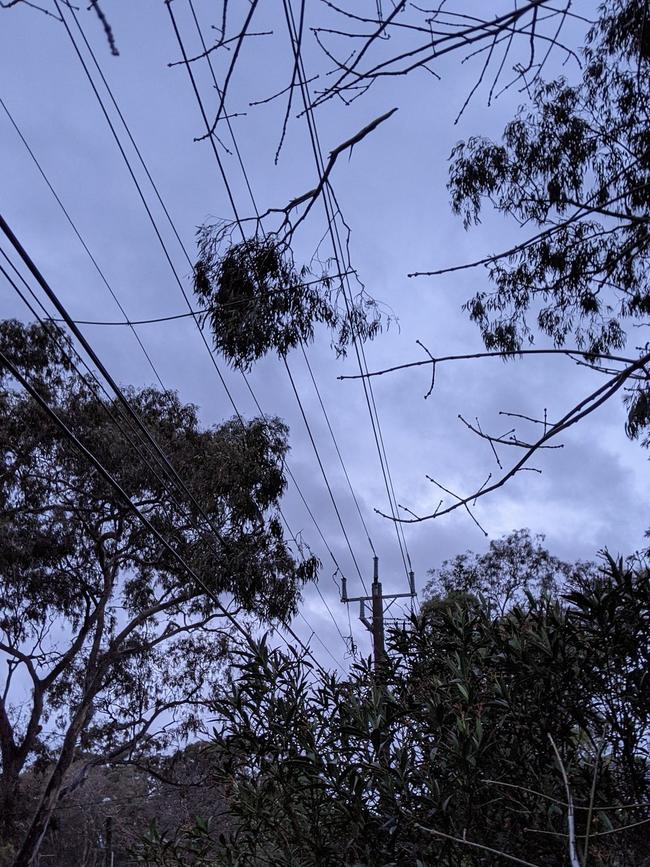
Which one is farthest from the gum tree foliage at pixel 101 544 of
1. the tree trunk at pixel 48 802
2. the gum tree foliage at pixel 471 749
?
the gum tree foliage at pixel 471 749

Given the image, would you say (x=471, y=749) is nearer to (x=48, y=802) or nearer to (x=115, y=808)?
(x=48, y=802)

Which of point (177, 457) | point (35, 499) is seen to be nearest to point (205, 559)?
point (177, 457)

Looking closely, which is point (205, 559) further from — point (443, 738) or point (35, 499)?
point (443, 738)

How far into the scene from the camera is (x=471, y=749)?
349cm

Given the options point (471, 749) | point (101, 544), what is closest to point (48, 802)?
point (101, 544)

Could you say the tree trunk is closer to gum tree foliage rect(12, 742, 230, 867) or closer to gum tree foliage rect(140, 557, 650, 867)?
gum tree foliage rect(12, 742, 230, 867)

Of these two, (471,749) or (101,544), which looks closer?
(471,749)

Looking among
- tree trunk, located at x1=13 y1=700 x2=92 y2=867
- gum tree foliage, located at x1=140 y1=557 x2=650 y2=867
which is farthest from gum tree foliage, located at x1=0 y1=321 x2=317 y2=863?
gum tree foliage, located at x1=140 y1=557 x2=650 y2=867

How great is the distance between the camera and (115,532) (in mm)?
16031

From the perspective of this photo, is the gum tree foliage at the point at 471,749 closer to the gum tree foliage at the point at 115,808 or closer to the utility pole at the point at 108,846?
the gum tree foliage at the point at 115,808

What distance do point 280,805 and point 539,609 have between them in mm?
1609

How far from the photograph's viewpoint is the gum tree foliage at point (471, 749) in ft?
11.3

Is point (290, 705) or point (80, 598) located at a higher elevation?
point (80, 598)

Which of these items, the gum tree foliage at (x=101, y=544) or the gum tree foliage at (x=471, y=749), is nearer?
the gum tree foliage at (x=471, y=749)
